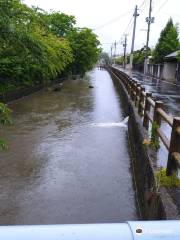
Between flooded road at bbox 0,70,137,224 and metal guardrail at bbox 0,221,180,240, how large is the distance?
387 cm

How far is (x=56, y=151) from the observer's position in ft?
29.5

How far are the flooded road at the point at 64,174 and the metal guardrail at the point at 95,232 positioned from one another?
3872mm

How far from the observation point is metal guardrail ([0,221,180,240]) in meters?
1.40

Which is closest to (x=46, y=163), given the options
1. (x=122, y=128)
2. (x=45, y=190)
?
(x=45, y=190)

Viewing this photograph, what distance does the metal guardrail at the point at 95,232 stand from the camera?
1403mm

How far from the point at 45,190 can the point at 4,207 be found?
3.06ft

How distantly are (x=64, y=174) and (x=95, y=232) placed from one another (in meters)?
5.88

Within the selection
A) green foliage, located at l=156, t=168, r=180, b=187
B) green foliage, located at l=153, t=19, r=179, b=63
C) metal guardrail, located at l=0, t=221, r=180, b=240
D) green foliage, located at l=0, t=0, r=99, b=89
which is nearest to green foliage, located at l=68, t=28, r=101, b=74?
green foliage, located at l=0, t=0, r=99, b=89

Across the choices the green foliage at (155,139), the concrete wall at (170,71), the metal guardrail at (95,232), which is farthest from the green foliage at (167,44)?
the metal guardrail at (95,232)

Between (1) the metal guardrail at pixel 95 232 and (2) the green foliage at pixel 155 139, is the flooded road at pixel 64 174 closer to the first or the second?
(2) the green foliage at pixel 155 139

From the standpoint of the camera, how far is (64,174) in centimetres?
726

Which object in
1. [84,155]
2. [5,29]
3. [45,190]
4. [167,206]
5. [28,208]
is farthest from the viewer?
[84,155]

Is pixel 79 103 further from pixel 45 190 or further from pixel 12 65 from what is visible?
pixel 45 190

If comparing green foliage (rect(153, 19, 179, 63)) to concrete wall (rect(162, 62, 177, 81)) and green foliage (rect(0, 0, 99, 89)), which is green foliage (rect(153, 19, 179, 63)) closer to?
concrete wall (rect(162, 62, 177, 81))
